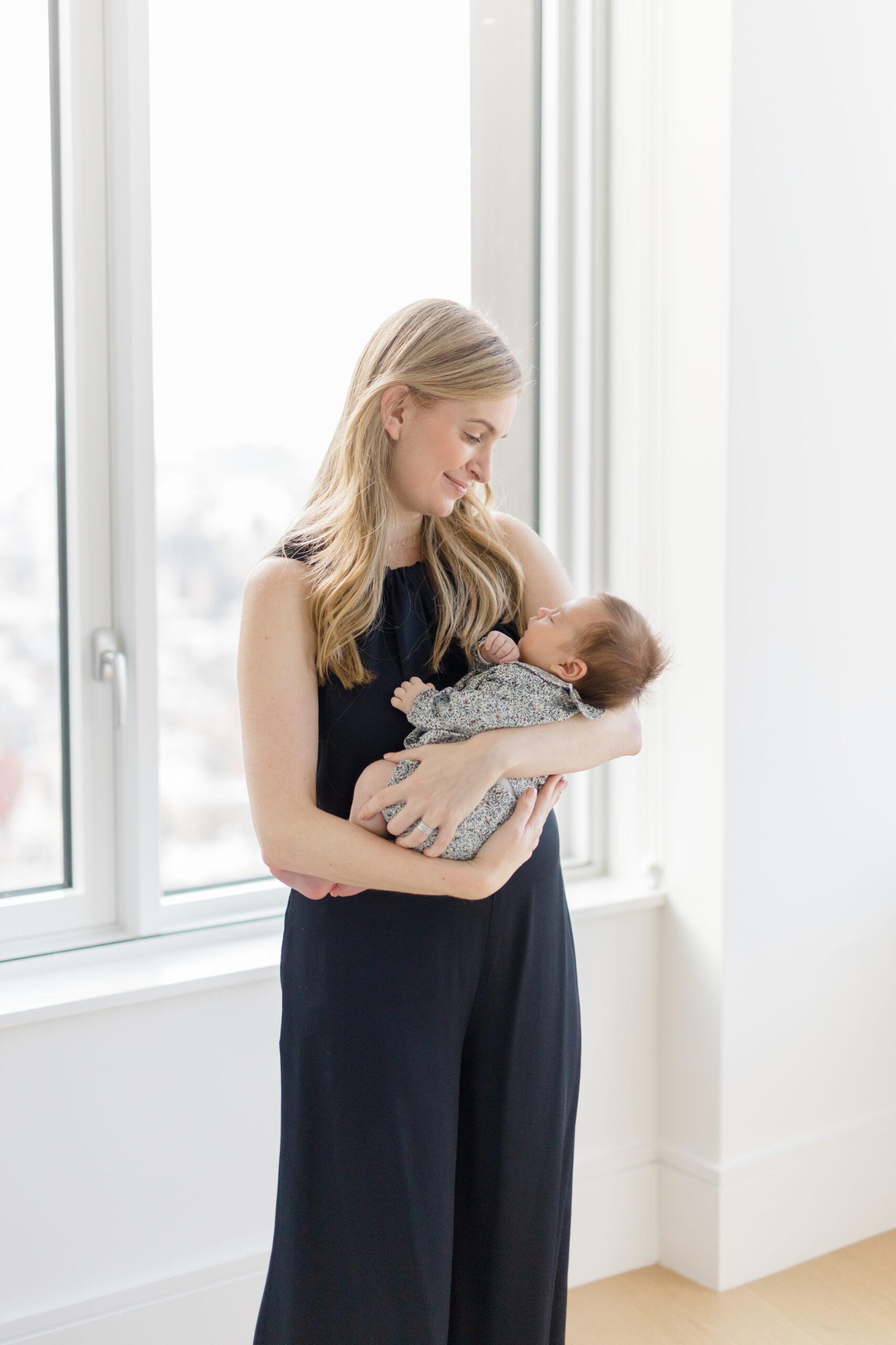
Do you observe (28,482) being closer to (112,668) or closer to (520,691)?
(112,668)

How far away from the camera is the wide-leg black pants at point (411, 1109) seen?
1.43 meters

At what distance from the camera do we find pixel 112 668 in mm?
1939

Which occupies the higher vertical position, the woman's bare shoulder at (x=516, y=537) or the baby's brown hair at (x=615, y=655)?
the woman's bare shoulder at (x=516, y=537)

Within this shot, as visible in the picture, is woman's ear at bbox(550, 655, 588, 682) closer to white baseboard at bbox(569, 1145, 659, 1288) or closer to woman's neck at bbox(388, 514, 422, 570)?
woman's neck at bbox(388, 514, 422, 570)

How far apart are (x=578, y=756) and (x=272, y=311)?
43.0 inches

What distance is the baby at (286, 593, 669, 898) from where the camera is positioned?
141 cm

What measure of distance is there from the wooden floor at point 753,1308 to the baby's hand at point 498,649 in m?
1.37

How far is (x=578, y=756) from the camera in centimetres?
148

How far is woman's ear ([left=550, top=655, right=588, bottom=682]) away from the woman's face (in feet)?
0.81

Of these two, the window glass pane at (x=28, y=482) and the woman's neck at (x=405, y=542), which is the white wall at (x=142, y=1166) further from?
the woman's neck at (x=405, y=542)

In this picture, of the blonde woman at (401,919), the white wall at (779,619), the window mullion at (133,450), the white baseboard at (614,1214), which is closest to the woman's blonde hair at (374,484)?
the blonde woman at (401,919)

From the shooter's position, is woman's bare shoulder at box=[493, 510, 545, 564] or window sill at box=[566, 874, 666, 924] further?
window sill at box=[566, 874, 666, 924]

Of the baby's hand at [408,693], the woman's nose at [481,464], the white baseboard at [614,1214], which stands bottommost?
the white baseboard at [614,1214]

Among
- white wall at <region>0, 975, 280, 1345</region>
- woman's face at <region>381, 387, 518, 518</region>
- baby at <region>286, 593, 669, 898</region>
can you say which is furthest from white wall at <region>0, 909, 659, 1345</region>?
woman's face at <region>381, 387, 518, 518</region>
